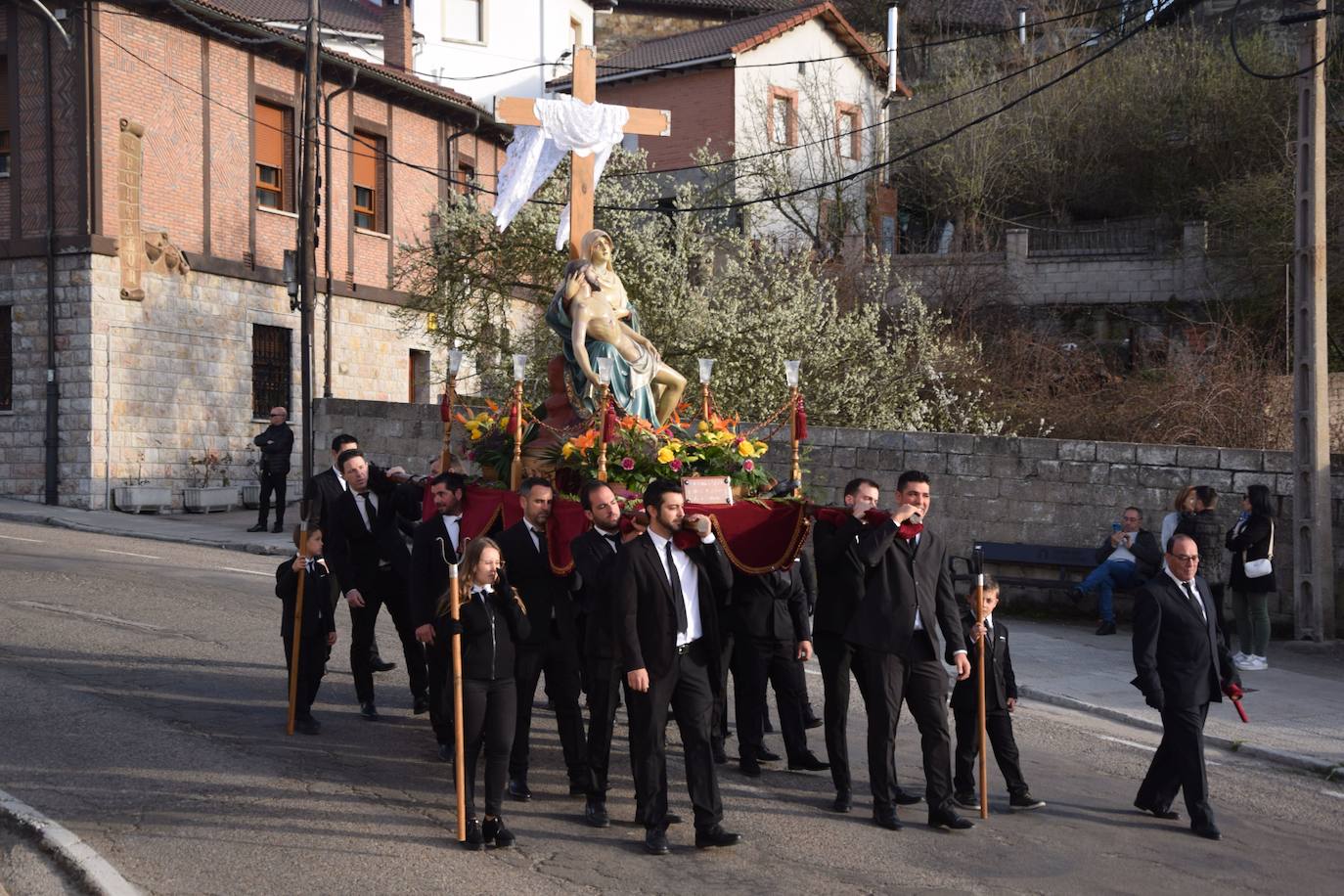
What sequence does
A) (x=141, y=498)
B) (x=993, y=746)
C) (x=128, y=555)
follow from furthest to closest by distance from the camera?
(x=141, y=498)
(x=128, y=555)
(x=993, y=746)

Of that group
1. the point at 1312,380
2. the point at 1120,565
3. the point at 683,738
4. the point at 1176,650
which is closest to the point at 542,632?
the point at 683,738

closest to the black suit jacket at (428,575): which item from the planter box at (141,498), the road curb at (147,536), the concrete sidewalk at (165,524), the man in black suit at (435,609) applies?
the man in black suit at (435,609)

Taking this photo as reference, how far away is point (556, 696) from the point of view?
8305 millimetres

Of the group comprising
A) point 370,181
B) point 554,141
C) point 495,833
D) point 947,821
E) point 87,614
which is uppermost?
point 370,181

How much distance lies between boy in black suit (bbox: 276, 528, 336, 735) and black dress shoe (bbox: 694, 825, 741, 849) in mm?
3196

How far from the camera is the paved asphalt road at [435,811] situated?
6.72m

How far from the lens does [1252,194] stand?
26.2m

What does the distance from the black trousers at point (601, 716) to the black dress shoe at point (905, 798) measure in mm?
1659

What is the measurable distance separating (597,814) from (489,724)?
2.72 ft

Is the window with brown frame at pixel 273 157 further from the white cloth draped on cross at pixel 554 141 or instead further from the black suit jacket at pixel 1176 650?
the black suit jacket at pixel 1176 650

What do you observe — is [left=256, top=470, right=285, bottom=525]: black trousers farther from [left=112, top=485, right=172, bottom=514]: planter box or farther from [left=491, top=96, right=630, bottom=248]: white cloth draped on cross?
[left=491, top=96, right=630, bottom=248]: white cloth draped on cross

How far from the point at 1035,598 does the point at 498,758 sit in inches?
399

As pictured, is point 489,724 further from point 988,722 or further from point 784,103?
point 784,103

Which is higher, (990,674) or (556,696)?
(990,674)
